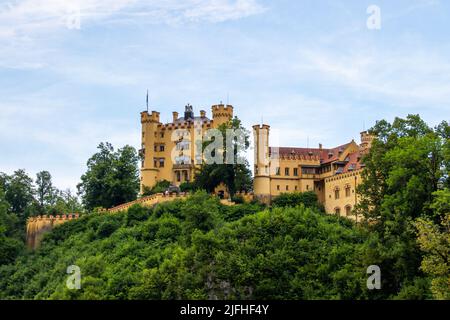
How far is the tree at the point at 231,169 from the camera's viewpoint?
262ft

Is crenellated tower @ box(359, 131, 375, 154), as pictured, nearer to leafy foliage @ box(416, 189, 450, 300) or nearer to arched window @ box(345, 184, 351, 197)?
arched window @ box(345, 184, 351, 197)

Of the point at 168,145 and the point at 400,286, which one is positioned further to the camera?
the point at 168,145

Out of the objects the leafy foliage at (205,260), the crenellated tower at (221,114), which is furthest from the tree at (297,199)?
the crenellated tower at (221,114)

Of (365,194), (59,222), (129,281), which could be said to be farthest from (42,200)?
(365,194)

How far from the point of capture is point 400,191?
5666 centimetres

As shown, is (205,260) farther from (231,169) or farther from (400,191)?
(231,169)

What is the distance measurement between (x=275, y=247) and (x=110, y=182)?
30.0 metres

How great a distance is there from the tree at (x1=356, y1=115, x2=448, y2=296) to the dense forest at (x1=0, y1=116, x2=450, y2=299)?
72mm

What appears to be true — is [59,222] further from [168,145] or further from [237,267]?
[237,267]

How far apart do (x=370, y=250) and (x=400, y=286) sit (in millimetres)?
2895

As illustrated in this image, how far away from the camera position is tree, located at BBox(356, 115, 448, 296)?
173 feet

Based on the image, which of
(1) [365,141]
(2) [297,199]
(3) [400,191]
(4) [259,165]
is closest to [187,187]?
(4) [259,165]
